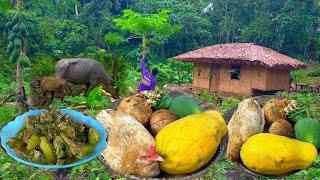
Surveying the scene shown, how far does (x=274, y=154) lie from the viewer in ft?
4.98

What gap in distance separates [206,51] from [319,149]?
69.2 feet

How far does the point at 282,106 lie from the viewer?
1841 millimetres

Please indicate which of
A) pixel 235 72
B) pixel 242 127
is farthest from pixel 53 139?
pixel 235 72

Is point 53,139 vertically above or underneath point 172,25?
above

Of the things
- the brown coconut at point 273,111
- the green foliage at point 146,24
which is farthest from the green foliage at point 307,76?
the brown coconut at point 273,111

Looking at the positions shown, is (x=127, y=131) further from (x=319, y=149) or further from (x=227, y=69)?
(x=227, y=69)

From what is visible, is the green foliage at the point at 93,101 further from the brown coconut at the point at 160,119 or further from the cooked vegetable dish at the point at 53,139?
the cooked vegetable dish at the point at 53,139

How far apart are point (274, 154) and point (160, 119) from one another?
472mm

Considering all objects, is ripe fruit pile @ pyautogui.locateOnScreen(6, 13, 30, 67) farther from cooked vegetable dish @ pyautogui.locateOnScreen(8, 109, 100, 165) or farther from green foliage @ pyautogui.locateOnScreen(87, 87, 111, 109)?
cooked vegetable dish @ pyautogui.locateOnScreen(8, 109, 100, 165)

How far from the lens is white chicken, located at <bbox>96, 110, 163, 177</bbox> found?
4.96ft

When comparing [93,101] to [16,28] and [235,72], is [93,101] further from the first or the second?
[235,72]

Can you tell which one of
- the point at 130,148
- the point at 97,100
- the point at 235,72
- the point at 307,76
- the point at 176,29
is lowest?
the point at 307,76

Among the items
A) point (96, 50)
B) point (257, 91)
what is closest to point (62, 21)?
point (96, 50)

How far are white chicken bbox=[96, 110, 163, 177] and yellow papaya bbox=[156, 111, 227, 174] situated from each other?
40 mm
